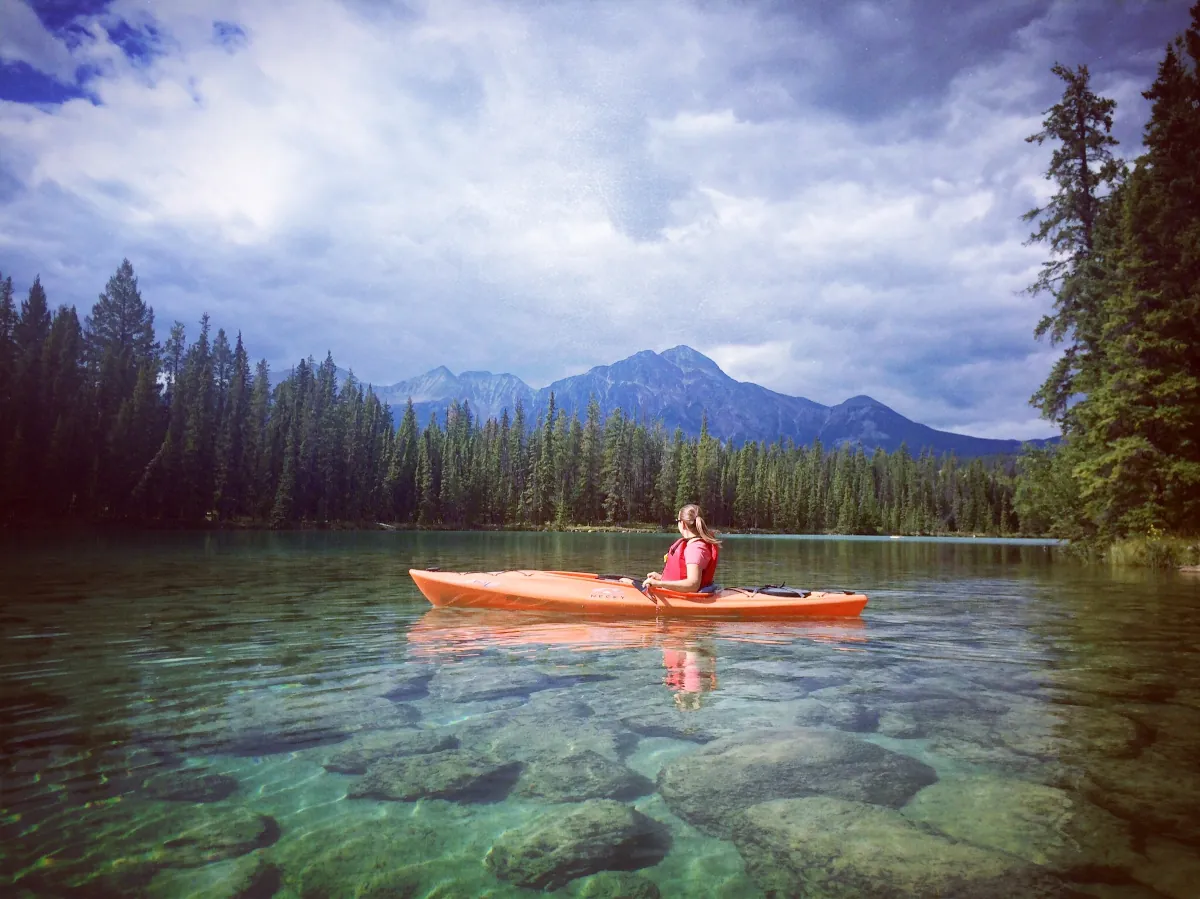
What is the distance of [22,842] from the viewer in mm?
3553

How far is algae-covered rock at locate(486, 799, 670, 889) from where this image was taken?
341 centimetres

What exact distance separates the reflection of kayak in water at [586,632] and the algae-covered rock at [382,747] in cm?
357

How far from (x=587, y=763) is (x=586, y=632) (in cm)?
621

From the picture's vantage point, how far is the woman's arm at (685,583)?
1228 centimetres

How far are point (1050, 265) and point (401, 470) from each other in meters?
74.7

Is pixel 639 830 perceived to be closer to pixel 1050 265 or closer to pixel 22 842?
pixel 22 842

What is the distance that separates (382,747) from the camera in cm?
519

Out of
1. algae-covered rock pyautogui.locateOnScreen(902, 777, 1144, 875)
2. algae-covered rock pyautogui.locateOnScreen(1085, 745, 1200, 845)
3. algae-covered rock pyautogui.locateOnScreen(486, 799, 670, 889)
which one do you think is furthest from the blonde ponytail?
algae-covered rock pyautogui.locateOnScreen(486, 799, 670, 889)

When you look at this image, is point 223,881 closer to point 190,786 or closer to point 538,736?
point 190,786

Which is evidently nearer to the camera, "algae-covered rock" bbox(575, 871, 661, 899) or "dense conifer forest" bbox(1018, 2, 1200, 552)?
"algae-covered rock" bbox(575, 871, 661, 899)

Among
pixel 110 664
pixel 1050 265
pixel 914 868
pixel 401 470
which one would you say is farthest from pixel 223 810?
pixel 401 470

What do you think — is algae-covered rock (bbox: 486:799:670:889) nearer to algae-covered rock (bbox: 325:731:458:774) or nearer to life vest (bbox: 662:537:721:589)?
algae-covered rock (bbox: 325:731:458:774)

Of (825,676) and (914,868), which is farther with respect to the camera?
(825,676)

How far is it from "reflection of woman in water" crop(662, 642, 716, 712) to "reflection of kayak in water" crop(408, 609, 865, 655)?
0.26 m
